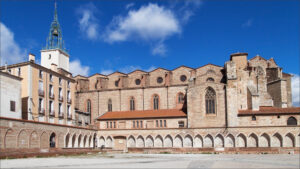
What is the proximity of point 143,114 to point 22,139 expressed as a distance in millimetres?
23042

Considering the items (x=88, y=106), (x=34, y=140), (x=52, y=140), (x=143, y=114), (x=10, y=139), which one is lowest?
(x=52, y=140)

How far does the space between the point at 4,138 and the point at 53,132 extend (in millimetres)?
9908

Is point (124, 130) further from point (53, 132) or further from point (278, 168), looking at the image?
point (278, 168)

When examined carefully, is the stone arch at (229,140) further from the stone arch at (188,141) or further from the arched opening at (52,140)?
the arched opening at (52,140)

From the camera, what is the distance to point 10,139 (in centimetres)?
3275

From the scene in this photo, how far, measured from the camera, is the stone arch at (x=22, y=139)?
34.3 meters

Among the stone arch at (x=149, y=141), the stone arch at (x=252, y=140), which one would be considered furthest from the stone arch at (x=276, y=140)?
the stone arch at (x=149, y=141)

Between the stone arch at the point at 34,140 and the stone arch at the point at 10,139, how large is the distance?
318 centimetres

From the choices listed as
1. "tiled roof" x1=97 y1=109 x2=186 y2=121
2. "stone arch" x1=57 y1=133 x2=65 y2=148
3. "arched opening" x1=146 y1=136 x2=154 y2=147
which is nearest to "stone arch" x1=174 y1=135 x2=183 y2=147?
"tiled roof" x1=97 y1=109 x2=186 y2=121

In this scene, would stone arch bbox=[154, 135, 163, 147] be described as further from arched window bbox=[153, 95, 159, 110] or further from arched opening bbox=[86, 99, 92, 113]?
arched opening bbox=[86, 99, 92, 113]

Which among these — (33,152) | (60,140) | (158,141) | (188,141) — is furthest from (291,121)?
(33,152)

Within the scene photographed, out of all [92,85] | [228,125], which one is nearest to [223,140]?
[228,125]

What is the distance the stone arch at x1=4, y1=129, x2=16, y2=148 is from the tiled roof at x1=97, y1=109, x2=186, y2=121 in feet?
75.5

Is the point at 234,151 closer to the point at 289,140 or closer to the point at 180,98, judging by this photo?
the point at 289,140
